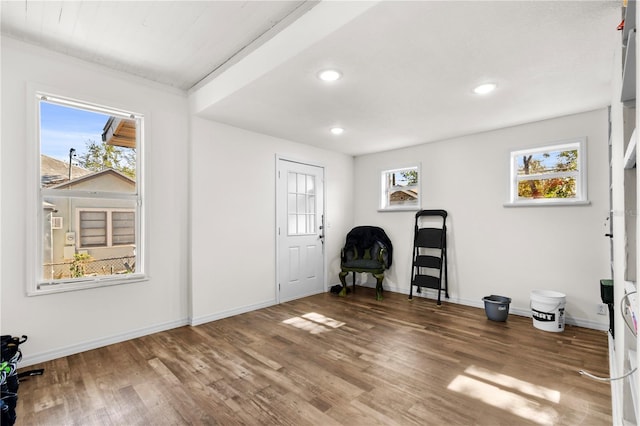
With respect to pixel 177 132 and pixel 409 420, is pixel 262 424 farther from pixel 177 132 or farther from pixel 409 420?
pixel 177 132

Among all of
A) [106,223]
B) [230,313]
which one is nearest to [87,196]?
[106,223]

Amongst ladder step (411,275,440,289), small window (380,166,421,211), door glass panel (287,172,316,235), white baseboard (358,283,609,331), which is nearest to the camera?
white baseboard (358,283,609,331)

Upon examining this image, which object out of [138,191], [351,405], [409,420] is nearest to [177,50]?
[138,191]

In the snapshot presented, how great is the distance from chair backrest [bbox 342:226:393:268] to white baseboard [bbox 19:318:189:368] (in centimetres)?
272

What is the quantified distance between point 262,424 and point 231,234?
2.39 m

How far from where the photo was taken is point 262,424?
72.1 inches

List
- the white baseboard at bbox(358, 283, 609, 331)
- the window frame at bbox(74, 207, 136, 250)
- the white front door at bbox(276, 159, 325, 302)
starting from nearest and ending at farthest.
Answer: the window frame at bbox(74, 207, 136, 250) → the white baseboard at bbox(358, 283, 609, 331) → the white front door at bbox(276, 159, 325, 302)

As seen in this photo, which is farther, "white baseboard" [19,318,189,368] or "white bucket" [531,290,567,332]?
"white bucket" [531,290,567,332]

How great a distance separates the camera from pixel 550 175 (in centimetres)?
369

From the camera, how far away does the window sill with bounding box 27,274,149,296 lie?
2.64 meters

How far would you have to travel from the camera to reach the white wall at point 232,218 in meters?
3.57

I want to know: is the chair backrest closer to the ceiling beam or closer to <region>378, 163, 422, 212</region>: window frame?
<region>378, 163, 422, 212</region>: window frame

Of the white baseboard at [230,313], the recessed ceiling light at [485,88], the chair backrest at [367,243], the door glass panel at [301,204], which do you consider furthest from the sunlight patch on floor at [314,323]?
the recessed ceiling light at [485,88]

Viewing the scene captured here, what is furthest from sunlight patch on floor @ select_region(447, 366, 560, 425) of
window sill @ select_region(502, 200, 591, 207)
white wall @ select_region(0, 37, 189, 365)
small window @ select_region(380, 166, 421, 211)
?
white wall @ select_region(0, 37, 189, 365)
